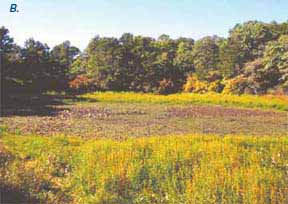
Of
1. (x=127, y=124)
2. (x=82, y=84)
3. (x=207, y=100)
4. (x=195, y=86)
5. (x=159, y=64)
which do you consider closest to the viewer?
(x=127, y=124)

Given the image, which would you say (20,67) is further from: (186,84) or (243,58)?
(243,58)

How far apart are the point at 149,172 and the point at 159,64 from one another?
21.8m

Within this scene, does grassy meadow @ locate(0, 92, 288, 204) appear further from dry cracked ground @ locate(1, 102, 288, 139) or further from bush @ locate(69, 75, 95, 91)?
bush @ locate(69, 75, 95, 91)

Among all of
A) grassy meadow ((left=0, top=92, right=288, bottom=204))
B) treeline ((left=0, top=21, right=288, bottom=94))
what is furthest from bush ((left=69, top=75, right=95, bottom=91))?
grassy meadow ((left=0, top=92, right=288, bottom=204))

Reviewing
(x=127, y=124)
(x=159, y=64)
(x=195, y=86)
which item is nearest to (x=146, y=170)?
(x=127, y=124)

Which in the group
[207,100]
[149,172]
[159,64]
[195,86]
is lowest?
[149,172]

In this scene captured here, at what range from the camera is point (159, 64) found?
27578mm

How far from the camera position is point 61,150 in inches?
264

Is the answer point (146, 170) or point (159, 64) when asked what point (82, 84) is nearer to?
point (159, 64)

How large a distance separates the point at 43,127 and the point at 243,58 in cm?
1887

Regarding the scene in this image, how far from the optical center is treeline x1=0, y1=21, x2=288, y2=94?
24.4m

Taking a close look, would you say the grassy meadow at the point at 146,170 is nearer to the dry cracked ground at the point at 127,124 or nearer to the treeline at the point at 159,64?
the dry cracked ground at the point at 127,124

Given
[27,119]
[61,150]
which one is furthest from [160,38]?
[61,150]

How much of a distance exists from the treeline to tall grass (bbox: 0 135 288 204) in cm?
1575
